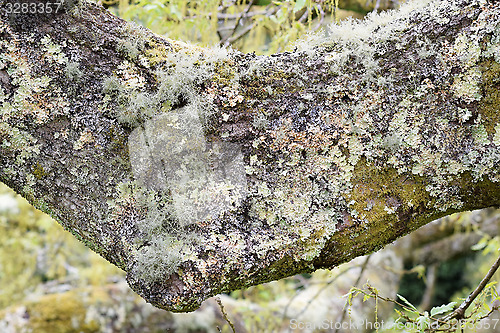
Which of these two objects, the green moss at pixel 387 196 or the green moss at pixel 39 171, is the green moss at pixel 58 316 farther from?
the green moss at pixel 387 196

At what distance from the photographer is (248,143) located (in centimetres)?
104

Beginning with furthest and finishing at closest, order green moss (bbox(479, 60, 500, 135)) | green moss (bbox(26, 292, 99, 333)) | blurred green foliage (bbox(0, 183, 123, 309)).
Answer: blurred green foliage (bbox(0, 183, 123, 309)) → green moss (bbox(26, 292, 99, 333)) → green moss (bbox(479, 60, 500, 135))

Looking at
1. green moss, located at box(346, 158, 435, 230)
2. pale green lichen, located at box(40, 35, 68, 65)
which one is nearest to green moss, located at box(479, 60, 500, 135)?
green moss, located at box(346, 158, 435, 230)

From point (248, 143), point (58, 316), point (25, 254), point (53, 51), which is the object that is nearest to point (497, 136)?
point (248, 143)

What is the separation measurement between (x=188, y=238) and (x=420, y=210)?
54cm

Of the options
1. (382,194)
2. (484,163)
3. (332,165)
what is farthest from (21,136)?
(484,163)

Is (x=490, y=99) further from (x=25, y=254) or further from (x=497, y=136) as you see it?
(x=25, y=254)

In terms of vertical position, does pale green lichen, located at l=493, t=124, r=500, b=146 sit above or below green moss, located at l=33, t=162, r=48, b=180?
above

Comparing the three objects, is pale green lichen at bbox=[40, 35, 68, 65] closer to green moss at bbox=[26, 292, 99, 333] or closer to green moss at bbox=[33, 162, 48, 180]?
green moss at bbox=[33, 162, 48, 180]

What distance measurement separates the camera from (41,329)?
2770mm

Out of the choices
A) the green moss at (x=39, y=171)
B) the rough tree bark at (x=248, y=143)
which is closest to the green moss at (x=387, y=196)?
the rough tree bark at (x=248, y=143)

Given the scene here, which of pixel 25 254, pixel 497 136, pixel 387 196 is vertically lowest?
pixel 25 254

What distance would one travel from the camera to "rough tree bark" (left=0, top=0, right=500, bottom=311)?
996mm

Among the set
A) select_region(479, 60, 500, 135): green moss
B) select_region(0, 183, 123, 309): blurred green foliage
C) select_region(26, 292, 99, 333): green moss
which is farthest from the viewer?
select_region(0, 183, 123, 309): blurred green foliage
